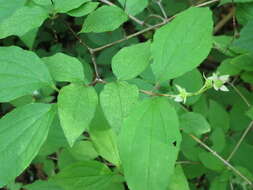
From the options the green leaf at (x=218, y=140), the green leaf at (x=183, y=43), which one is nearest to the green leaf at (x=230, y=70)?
the green leaf at (x=218, y=140)

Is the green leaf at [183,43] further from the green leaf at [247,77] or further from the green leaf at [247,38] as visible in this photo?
the green leaf at [247,77]

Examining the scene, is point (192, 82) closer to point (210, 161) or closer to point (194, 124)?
point (194, 124)

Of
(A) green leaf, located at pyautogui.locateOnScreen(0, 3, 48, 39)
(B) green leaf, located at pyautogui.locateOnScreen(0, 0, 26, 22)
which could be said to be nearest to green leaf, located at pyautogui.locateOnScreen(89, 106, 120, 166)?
(A) green leaf, located at pyautogui.locateOnScreen(0, 3, 48, 39)

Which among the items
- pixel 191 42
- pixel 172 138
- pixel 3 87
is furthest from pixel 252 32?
pixel 3 87

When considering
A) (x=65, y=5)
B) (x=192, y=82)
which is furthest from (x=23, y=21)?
(x=192, y=82)

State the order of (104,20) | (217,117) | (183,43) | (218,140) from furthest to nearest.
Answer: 1. (217,117)
2. (218,140)
3. (104,20)
4. (183,43)

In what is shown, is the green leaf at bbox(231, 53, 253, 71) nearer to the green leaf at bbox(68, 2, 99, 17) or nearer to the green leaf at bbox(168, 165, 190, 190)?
the green leaf at bbox(168, 165, 190, 190)
